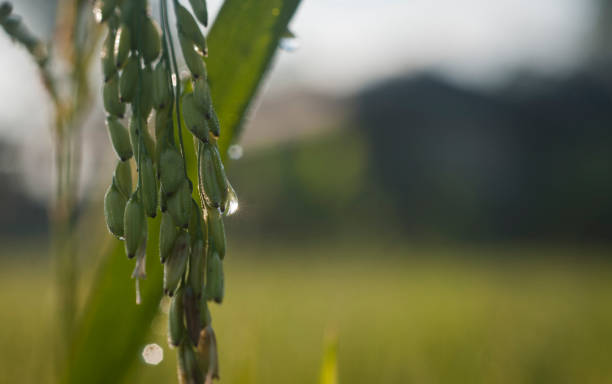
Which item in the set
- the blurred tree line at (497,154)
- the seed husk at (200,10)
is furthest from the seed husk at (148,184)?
the blurred tree line at (497,154)

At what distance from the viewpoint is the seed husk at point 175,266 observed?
0.38m

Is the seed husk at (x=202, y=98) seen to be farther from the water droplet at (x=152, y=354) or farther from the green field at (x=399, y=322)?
the green field at (x=399, y=322)

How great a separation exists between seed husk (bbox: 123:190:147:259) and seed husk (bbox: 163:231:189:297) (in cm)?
3

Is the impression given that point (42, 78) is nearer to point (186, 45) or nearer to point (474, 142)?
point (186, 45)

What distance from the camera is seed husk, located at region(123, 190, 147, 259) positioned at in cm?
38

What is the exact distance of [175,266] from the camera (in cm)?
37

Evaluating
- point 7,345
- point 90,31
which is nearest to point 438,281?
point 7,345

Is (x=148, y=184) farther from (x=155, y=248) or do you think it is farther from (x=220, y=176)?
(x=155, y=248)

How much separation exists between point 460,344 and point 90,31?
1.32 m

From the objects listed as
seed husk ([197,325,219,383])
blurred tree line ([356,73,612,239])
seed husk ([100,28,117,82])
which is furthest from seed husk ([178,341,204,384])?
blurred tree line ([356,73,612,239])

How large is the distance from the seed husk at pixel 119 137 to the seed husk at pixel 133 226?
43mm

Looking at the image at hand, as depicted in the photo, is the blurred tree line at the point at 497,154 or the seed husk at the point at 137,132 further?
the blurred tree line at the point at 497,154

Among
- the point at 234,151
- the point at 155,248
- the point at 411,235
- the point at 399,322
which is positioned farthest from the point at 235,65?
the point at 411,235

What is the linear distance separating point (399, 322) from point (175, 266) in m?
1.89
